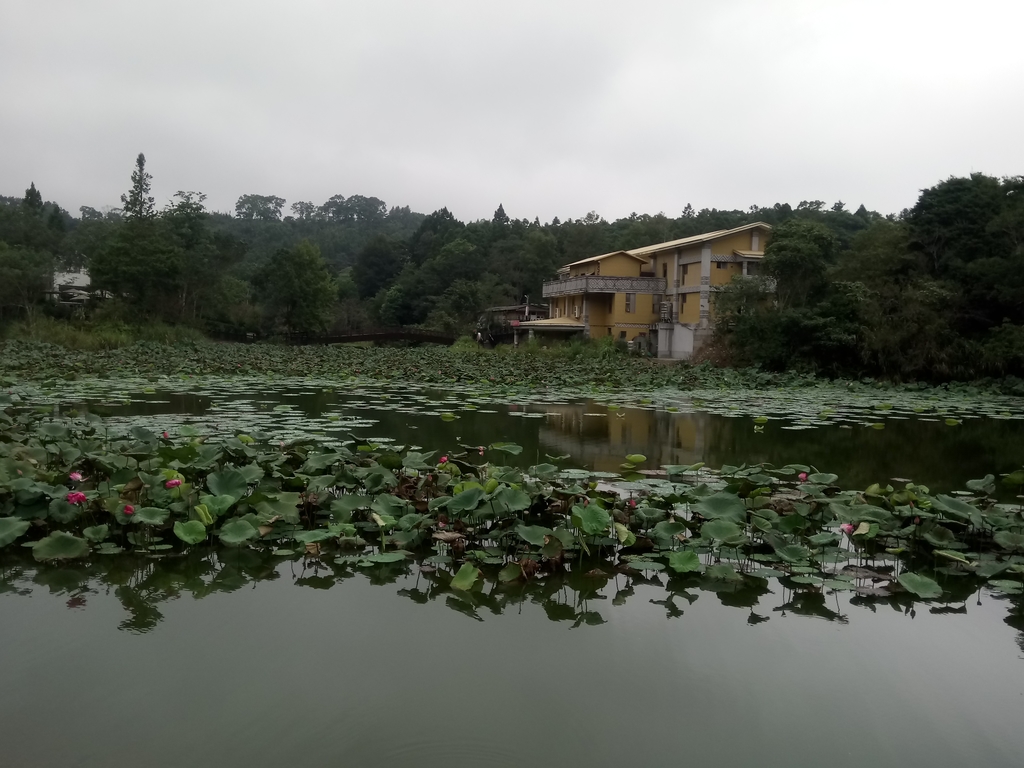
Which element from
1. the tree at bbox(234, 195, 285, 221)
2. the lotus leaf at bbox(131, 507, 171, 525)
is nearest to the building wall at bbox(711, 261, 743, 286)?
A: the lotus leaf at bbox(131, 507, 171, 525)

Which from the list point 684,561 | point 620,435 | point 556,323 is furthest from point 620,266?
point 684,561

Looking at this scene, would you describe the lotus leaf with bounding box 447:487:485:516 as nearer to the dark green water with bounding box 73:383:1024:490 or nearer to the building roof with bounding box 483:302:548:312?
the dark green water with bounding box 73:383:1024:490

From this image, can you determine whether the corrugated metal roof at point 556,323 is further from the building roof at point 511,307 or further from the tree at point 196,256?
the tree at point 196,256

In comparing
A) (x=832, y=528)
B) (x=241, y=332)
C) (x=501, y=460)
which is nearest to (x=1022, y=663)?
(x=832, y=528)

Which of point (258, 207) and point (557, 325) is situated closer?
point (557, 325)

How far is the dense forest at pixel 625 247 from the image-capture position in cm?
1811

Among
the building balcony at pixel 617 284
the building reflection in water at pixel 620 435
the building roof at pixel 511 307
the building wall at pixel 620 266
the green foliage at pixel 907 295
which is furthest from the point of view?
the building roof at pixel 511 307

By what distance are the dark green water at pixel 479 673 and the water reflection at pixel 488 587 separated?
0.01 metres

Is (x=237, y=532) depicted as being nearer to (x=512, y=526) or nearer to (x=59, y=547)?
(x=59, y=547)

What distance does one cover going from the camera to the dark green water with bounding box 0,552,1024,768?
88.2 inches

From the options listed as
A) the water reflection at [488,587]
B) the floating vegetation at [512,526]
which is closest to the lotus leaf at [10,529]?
the floating vegetation at [512,526]

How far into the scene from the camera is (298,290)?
3825cm

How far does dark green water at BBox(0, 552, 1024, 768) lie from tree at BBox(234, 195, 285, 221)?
109922 mm

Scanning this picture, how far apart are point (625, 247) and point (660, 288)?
1134 centimetres
